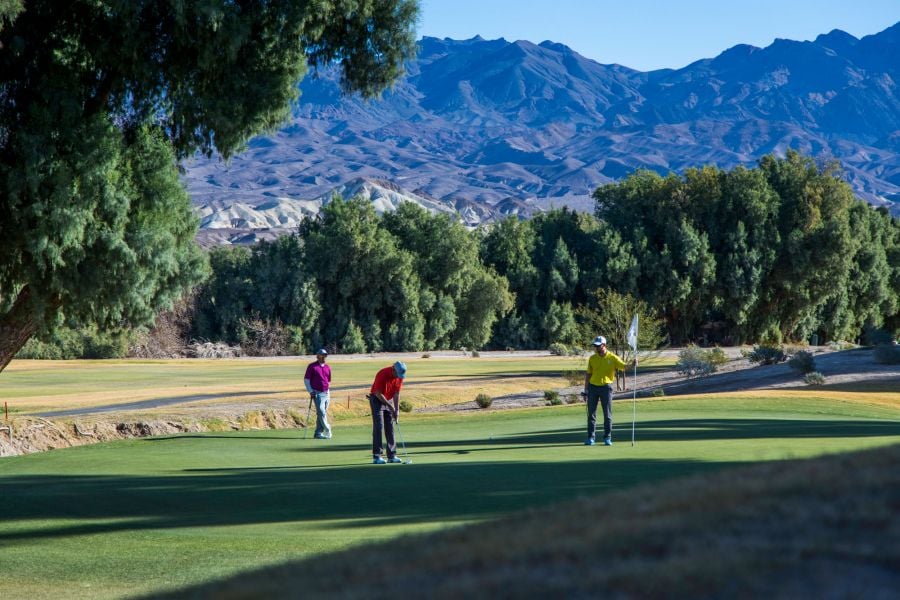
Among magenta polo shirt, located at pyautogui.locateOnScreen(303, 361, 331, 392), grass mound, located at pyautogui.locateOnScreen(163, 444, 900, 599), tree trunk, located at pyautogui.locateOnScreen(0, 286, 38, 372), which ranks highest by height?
tree trunk, located at pyautogui.locateOnScreen(0, 286, 38, 372)

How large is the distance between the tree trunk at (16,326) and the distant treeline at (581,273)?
6868 centimetres

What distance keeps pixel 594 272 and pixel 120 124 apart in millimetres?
78980

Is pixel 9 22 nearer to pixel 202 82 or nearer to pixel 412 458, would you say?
pixel 202 82

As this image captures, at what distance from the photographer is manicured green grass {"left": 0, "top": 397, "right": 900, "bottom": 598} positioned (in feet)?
35.8

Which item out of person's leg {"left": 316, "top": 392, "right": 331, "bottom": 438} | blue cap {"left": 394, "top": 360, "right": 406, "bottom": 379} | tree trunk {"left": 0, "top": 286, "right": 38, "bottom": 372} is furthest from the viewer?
person's leg {"left": 316, "top": 392, "right": 331, "bottom": 438}

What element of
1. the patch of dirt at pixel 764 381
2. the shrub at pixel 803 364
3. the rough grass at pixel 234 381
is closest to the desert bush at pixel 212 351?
the rough grass at pixel 234 381

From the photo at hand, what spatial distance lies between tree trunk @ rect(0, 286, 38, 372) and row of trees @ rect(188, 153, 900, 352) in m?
68.7

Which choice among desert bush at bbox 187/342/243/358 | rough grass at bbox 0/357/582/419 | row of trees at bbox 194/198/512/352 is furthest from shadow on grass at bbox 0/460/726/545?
row of trees at bbox 194/198/512/352

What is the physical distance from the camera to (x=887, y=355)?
45031mm

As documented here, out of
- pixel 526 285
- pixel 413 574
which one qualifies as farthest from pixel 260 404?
pixel 526 285

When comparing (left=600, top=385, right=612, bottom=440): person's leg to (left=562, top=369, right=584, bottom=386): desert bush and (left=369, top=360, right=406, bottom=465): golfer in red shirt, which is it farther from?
(left=562, top=369, right=584, bottom=386): desert bush

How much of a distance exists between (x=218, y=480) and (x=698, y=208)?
82.7 meters

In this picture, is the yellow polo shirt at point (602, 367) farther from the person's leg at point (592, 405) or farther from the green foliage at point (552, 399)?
the green foliage at point (552, 399)

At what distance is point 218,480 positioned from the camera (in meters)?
16.5
